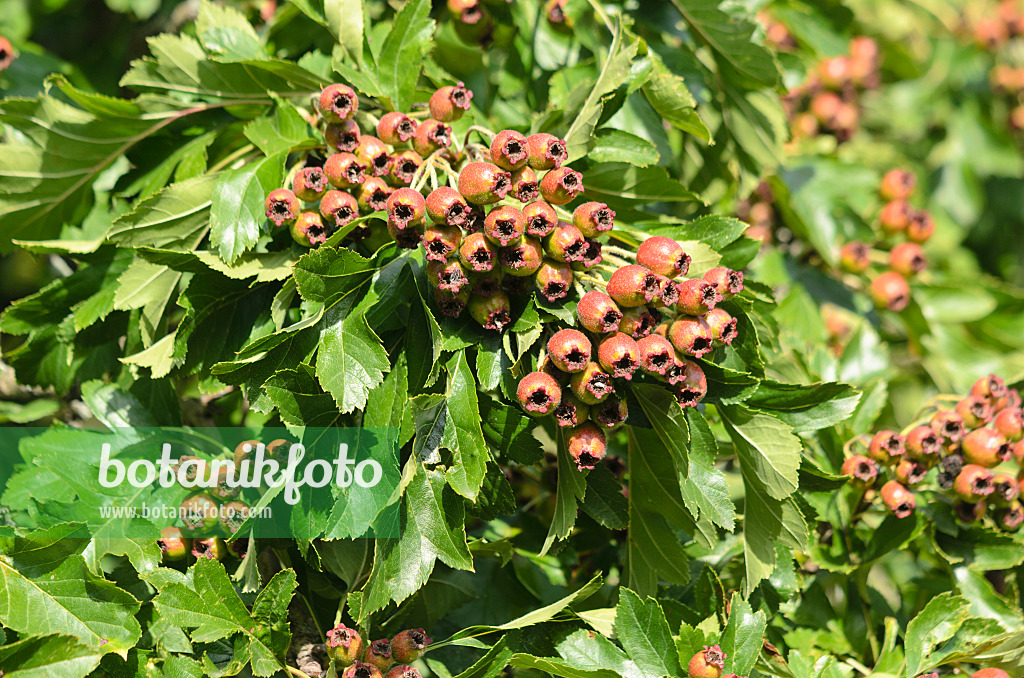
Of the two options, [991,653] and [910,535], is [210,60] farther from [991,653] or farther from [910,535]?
[991,653]

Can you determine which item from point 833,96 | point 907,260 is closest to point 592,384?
point 907,260

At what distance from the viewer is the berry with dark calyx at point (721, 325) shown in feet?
5.48

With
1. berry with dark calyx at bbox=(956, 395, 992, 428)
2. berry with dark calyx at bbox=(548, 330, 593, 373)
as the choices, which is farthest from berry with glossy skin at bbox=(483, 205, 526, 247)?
berry with dark calyx at bbox=(956, 395, 992, 428)

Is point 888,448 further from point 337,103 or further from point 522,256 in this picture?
point 337,103

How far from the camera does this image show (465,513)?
5.63 ft

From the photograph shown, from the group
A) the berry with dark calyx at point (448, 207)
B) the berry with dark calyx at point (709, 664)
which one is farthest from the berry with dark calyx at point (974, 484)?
the berry with dark calyx at point (448, 207)

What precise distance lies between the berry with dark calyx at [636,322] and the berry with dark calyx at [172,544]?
117cm

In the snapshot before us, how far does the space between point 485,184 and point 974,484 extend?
1.52m

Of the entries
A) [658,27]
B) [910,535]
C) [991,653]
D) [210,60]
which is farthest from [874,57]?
[210,60]

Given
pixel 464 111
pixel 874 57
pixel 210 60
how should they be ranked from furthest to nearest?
pixel 874 57, pixel 210 60, pixel 464 111

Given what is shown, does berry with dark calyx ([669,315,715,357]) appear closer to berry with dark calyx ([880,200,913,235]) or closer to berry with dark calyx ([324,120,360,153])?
berry with dark calyx ([324,120,360,153])

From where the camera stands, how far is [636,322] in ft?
5.38

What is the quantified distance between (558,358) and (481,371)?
177mm

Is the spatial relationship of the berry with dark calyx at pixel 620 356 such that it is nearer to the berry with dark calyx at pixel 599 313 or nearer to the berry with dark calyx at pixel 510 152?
the berry with dark calyx at pixel 599 313
